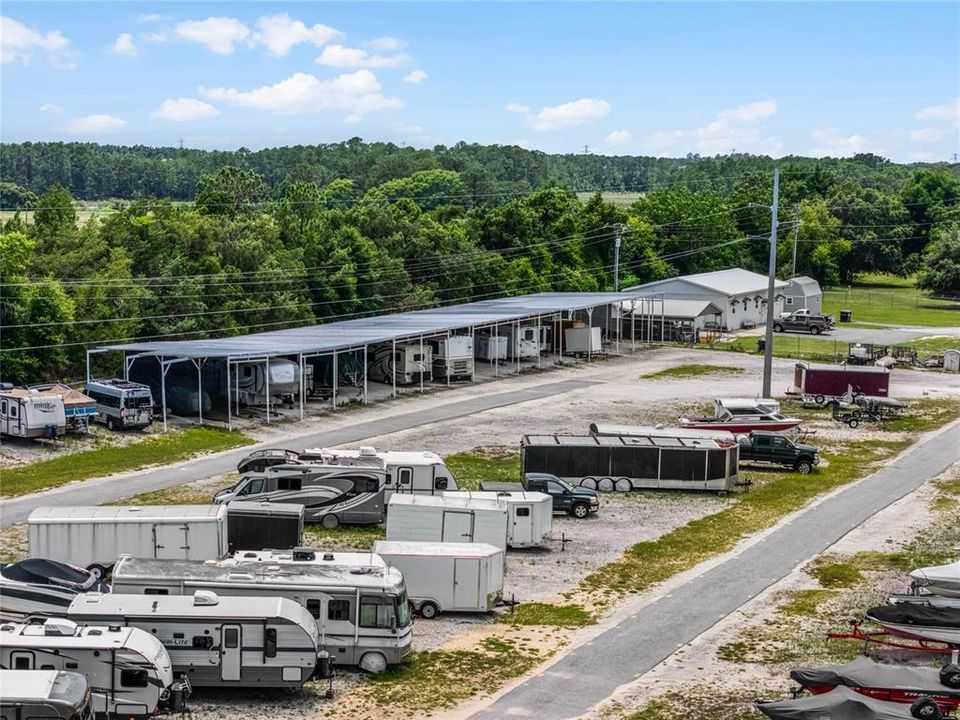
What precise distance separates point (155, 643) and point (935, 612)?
1564 centimetres

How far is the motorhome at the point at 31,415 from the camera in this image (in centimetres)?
4291

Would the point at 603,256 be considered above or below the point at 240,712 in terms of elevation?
above

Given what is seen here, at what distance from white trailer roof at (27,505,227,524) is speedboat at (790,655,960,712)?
45.8 ft

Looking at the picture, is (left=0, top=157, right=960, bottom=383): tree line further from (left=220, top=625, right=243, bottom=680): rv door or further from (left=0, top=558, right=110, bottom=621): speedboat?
(left=220, top=625, right=243, bottom=680): rv door

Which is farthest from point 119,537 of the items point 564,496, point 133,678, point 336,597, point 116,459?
point 116,459

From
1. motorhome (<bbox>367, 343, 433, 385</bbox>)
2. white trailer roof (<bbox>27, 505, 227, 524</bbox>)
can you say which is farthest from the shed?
white trailer roof (<bbox>27, 505, 227, 524</bbox>)

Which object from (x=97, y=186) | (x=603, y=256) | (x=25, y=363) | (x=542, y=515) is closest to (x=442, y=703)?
(x=542, y=515)

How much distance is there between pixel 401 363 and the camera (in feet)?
190

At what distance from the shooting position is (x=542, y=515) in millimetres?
31797

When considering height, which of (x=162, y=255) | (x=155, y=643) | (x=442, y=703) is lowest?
(x=442, y=703)

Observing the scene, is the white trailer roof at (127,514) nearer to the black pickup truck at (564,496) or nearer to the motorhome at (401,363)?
the black pickup truck at (564,496)

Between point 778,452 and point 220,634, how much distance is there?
26594mm

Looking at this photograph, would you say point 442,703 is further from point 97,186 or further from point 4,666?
point 97,186

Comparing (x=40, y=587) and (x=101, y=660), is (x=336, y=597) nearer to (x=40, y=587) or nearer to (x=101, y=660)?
(x=101, y=660)
